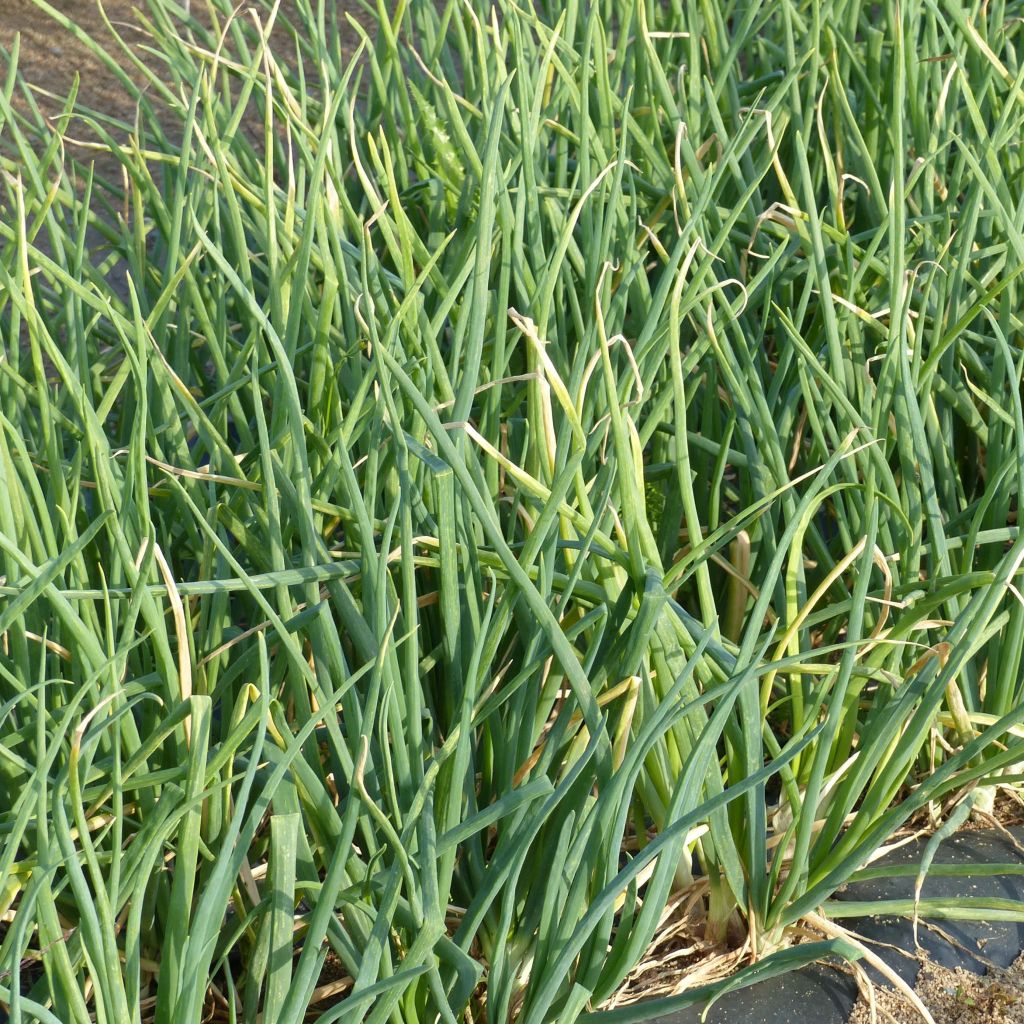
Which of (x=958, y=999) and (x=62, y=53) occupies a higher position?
(x=62, y=53)

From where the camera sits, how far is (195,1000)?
1.82 feet

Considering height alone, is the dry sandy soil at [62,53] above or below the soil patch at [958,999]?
above

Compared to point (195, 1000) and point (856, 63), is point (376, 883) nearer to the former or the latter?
point (195, 1000)

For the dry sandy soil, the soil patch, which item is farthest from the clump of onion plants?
the dry sandy soil

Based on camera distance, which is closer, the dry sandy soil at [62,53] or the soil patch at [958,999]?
the soil patch at [958,999]

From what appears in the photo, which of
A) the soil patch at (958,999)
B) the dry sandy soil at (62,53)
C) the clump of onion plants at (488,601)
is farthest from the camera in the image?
the dry sandy soil at (62,53)

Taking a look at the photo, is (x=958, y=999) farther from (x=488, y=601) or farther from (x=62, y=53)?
(x=62, y=53)

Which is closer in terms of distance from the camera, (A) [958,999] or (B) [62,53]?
(A) [958,999]

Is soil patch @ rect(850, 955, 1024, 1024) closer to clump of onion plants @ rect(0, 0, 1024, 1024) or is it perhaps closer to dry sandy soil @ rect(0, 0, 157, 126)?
clump of onion plants @ rect(0, 0, 1024, 1024)

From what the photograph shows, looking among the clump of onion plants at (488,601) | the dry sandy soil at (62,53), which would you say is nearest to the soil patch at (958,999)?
the clump of onion plants at (488,601)

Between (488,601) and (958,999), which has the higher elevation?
(488,601)

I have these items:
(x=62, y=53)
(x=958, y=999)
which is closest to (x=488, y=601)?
(x=958, y=999)

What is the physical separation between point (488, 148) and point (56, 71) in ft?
7.16

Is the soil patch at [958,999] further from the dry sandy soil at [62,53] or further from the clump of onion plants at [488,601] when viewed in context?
the dry sandy soil at [62,53]
